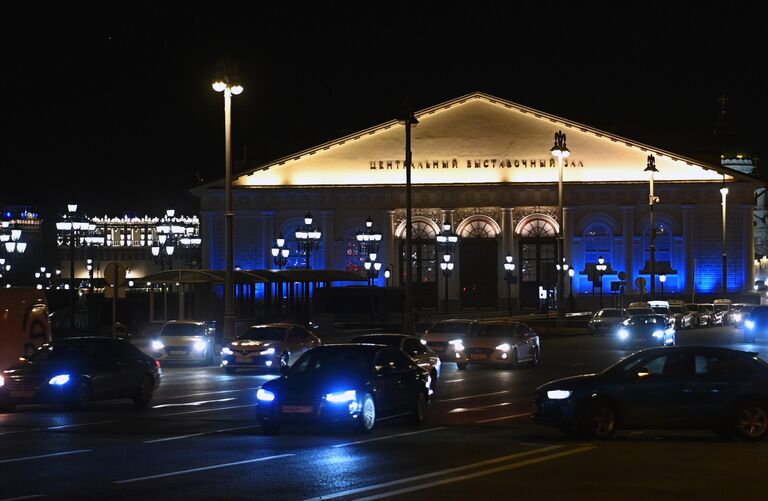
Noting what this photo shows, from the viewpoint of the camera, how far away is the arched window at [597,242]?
9912 cm

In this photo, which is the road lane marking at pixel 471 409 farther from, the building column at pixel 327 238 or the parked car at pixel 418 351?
the building column at pixel 327 238

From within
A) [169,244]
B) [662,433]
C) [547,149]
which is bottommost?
[662,433]

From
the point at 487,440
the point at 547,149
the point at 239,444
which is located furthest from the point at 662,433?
the point at 547,149

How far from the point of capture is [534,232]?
100 m

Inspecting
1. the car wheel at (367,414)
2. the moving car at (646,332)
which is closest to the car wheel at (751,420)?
the car wheel at (367,414)

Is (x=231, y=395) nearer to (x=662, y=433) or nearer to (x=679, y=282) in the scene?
(x=662, y=433)

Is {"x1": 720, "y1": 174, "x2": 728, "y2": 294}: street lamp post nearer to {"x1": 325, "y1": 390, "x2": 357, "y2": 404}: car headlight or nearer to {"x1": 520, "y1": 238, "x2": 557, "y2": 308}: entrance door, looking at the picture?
{"x1": 520, "y1": 238, "x2": 557, "y2": 308}: entrance door

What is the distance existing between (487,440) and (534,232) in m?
81.5

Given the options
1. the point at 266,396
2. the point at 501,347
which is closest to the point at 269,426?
the point at 266,396

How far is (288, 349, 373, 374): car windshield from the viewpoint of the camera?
21.6 metres

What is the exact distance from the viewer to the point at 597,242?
99.6m

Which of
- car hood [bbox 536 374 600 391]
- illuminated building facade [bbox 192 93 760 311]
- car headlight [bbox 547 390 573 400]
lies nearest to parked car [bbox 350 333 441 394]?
car hood [bbox 536 374 600 391]

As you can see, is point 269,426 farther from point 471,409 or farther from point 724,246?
point 724,246

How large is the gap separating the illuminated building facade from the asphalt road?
239 feet
